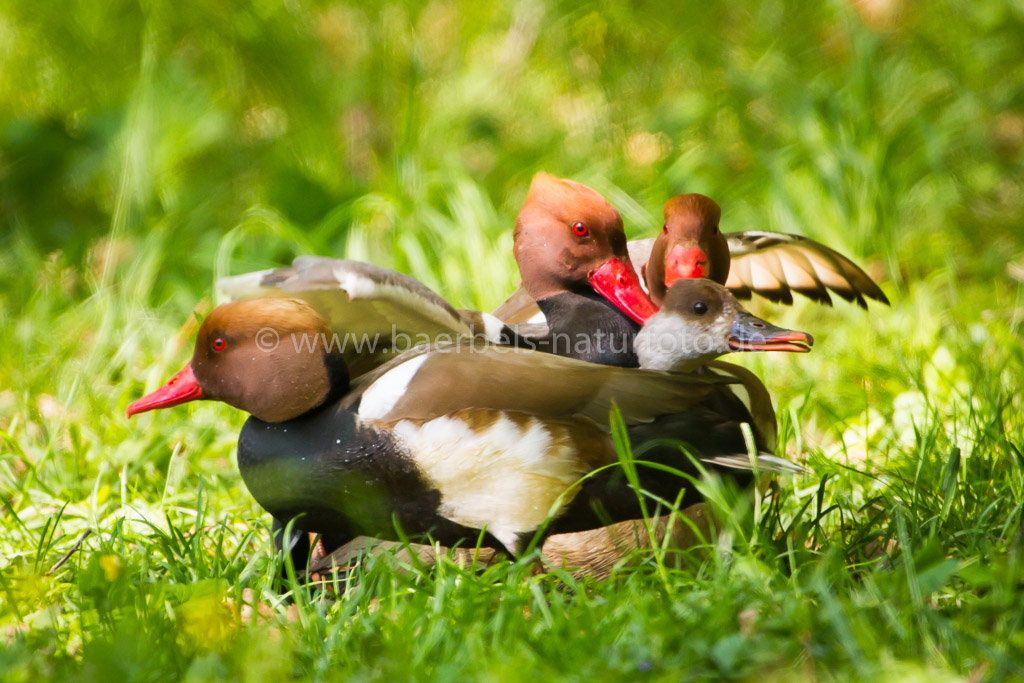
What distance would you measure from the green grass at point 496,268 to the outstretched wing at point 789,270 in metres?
0.39

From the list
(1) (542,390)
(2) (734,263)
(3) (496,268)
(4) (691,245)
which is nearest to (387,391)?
(1) (542,390)

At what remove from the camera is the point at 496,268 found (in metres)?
3.81

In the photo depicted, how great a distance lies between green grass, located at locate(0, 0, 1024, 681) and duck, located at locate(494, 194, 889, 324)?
0.41 meters

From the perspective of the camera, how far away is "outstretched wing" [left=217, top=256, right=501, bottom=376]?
2.12 metres

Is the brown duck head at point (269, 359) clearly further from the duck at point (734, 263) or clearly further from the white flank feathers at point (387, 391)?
the duck at point (734, 263)

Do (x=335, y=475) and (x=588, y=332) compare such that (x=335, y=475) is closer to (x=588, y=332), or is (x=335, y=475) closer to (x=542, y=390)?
(x=542, y=390)

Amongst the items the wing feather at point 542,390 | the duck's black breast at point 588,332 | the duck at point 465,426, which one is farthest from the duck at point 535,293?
the wing feather at point 542,390

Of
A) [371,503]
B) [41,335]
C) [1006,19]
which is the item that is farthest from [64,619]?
[1006,19]

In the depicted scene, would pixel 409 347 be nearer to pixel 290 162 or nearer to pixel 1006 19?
pixel 290 162

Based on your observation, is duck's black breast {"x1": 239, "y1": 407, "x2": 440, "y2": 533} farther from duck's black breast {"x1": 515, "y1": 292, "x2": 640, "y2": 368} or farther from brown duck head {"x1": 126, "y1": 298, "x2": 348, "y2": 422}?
duck's black breast {"x1": 515, "y1": 292, "x2": 640, "y2": 368}

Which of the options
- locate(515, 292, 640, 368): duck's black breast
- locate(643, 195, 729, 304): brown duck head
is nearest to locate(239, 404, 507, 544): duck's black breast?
locate(515, 292, 640, 368): duck's black breast

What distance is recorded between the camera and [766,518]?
2131 millimetres

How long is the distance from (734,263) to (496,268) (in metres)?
1.34

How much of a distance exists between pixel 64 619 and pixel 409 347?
93 centimetres
